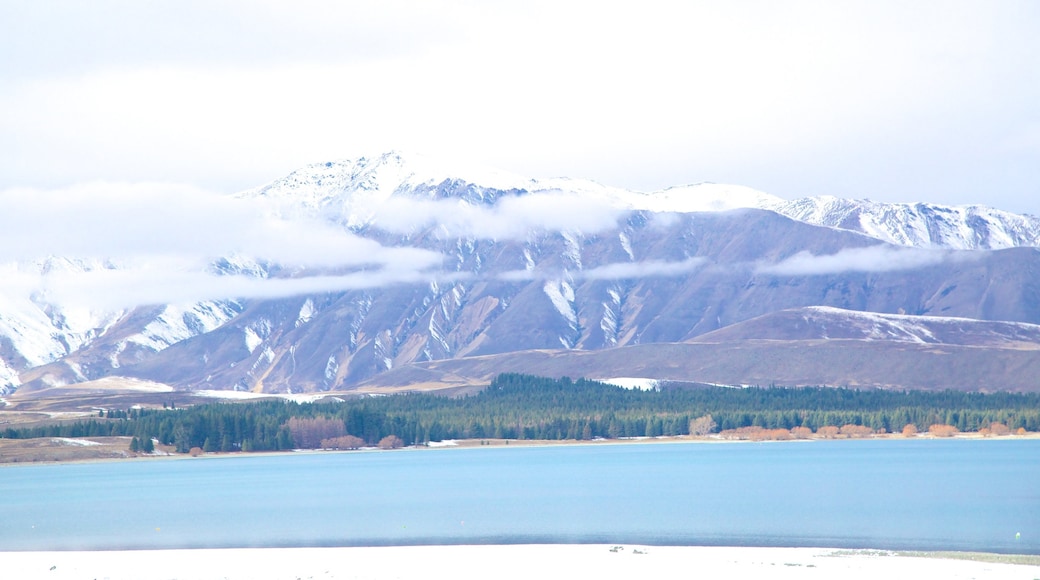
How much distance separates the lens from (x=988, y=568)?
56.3m

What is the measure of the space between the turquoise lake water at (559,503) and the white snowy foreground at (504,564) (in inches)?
184

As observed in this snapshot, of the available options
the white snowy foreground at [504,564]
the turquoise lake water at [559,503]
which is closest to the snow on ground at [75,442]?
the turquoise lake water at [559,503]

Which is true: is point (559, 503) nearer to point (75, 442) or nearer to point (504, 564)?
point (504, 564)

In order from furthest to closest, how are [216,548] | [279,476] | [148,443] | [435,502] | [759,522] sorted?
1. [148,443]
2. [279,476]
3. [435,502]
4. [759,522]
5. [216,548]

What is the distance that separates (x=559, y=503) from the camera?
94.7m

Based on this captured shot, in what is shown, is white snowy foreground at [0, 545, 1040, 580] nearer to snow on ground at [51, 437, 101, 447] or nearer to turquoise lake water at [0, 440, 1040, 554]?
turquoise lake water at [0, 440, 1040, 554]

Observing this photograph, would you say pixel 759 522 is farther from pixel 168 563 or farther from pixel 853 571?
pixel 168 563

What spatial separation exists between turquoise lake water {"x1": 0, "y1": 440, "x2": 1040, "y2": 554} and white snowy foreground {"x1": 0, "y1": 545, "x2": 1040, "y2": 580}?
4.68 m

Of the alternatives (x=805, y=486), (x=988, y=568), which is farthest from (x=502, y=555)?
(x=805, y=486)

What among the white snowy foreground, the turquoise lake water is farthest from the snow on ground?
the white snowy foreground

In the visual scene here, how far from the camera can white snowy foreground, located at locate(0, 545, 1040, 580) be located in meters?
56.7

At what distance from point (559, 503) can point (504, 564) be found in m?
33.4

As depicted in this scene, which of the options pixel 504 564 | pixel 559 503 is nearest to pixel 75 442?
pixel 559 503

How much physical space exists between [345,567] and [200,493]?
58.7 meters
